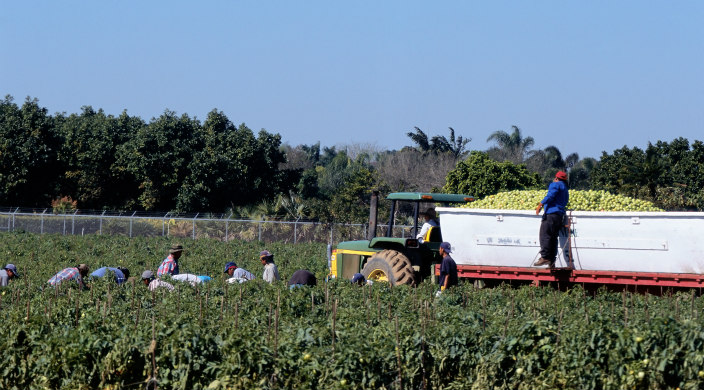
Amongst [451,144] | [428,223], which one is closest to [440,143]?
[451,144]

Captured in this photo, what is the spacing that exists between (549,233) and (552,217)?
0.89ft

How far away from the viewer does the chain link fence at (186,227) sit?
38.7 m

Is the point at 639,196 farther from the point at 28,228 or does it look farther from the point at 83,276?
the point at 28,228

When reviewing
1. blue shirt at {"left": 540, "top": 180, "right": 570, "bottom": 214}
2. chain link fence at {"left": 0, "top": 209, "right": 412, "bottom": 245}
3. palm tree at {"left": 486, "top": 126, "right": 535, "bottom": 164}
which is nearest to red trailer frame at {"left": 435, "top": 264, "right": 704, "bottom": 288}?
blue shirt at {"left": 540, "top": 180, "right": 570, "bottom": 214}

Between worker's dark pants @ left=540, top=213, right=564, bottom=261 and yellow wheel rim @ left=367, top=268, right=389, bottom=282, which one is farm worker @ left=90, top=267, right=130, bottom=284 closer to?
yellow wheel rim @ left=367, top=268, right=389, bottom=282

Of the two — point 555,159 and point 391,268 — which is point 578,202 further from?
point 555,159

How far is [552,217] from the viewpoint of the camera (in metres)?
13.4

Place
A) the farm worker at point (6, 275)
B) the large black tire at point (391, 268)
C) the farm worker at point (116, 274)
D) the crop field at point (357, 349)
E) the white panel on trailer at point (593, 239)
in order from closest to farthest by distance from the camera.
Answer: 1. the crop field at point (357, 349)
2. the white panel on trailer at point (593, 239)
3. the large black tire at point (391, 268)
4. the farm worker at point (116, 274)
5. the farm worker at point (6, 275)

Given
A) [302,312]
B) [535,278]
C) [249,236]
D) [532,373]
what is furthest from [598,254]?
[249,236]

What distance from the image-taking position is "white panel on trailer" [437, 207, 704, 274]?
505 inches

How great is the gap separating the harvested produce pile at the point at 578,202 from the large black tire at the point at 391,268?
165cm

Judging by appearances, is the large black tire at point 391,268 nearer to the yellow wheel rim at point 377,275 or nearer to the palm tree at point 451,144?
the yellow wheel rim at point 377,275

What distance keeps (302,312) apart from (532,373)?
376 centimetres

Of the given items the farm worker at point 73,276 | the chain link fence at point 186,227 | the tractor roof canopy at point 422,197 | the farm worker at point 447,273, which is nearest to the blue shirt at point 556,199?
the farm worker at point 447,273
